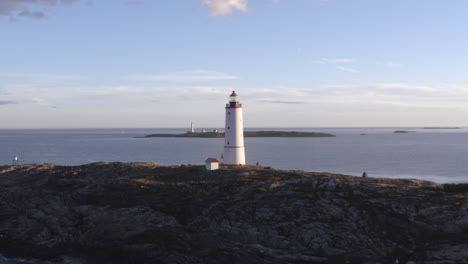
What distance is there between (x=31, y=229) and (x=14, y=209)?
4.62 meters

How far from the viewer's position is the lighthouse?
4647cm

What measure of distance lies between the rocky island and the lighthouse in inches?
349

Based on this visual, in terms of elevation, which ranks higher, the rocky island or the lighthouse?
the lighthouse

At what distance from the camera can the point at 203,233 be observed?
93.6 feet

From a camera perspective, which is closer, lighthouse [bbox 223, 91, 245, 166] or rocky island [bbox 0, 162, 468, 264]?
rocky island [bbox 0, 162, 468, 264]

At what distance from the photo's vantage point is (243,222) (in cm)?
2888

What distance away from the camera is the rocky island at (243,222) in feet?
82.4

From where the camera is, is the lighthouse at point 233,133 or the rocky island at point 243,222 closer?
the rocky island at point 243,222

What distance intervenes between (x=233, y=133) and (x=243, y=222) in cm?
1866

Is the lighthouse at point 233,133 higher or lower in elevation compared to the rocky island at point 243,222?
higher

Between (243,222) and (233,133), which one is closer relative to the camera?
(243,222)

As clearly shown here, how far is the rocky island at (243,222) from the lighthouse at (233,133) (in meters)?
8.87

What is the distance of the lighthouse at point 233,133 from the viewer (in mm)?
46469

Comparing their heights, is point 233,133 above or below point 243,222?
above
